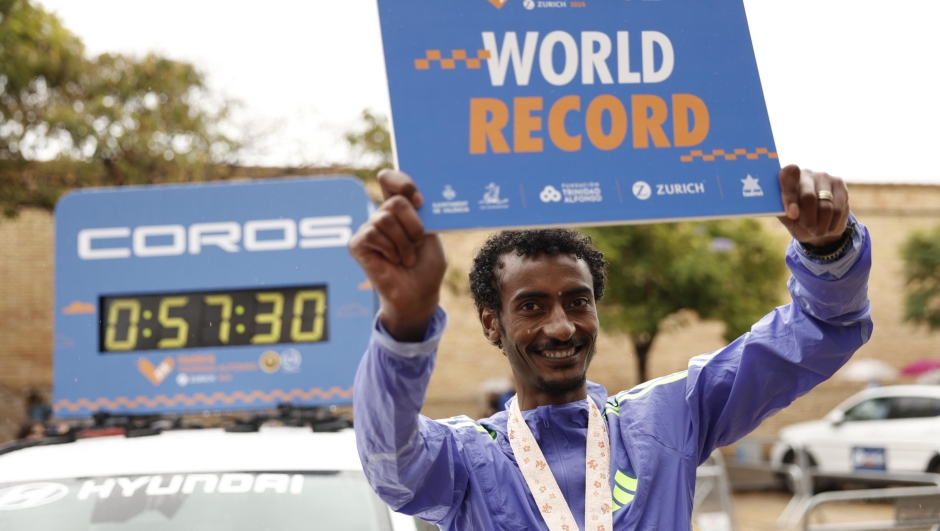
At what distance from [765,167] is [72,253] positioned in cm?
405

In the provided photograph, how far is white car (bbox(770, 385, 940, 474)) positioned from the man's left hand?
1108 centimetres

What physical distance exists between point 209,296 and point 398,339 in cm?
345

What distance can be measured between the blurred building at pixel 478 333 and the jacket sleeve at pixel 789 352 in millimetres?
10816

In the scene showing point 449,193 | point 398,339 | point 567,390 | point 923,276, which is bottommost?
point 567,390

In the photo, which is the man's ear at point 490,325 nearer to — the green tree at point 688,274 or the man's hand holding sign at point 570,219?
the man's hand holding sign at point 570,219

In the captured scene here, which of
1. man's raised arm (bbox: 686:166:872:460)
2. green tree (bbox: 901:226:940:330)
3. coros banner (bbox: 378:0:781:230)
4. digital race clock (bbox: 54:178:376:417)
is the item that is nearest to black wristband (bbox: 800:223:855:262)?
man's raised arm (bbox: 686:166:872:460)

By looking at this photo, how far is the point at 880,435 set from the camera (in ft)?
43.3

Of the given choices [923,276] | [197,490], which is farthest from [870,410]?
[197,490]

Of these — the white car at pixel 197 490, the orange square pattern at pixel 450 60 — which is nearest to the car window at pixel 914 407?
the white car at pixel 197 490

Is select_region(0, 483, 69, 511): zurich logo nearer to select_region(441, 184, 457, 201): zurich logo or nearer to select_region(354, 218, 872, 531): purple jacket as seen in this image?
select_region(354, 218, 872, 531): purple jacket

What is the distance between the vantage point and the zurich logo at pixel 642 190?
192 cm

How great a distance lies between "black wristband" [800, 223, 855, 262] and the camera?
6.51ft

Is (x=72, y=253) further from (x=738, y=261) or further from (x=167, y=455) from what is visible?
(x=738, y=261)

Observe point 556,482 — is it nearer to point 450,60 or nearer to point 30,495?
point 450,60
